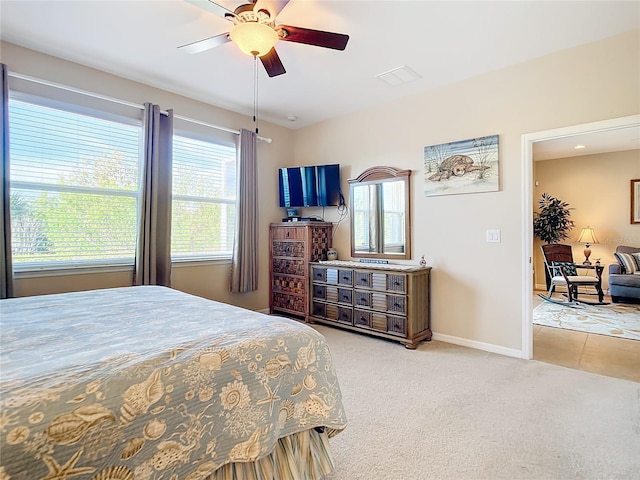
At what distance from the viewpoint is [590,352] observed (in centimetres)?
325

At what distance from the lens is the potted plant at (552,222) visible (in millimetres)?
6461

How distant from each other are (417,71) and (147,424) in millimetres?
3404

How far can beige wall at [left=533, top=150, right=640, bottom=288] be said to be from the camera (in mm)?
6188

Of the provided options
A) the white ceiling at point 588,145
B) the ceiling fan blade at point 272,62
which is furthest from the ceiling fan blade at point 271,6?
the white ceiling at point 588,145

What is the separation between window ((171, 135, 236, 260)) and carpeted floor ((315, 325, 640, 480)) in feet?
6.73

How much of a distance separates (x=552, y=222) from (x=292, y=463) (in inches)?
273

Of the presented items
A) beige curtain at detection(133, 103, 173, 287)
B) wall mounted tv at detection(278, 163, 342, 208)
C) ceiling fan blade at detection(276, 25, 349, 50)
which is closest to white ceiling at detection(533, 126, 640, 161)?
wall mounted tv at detection(278, 163, 342, 208)

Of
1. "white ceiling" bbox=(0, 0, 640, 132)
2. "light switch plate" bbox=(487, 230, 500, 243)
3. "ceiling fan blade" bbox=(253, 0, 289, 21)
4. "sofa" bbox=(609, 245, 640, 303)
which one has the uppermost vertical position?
"white ceiling" bbox=(0, 0, 640, 132)

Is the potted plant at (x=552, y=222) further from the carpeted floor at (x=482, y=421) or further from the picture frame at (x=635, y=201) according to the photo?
the carpeted floor at (x=482, y=421)

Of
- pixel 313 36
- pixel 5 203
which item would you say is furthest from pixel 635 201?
pixel 5 203

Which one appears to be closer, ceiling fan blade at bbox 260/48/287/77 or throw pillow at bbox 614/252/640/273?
ceiling fan blade at bbox 260/48/287/77

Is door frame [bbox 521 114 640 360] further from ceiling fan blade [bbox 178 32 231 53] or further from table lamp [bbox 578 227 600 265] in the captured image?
table lamp [bbox 578 227 600 265]

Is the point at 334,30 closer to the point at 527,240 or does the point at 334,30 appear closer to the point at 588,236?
the point at 527,240

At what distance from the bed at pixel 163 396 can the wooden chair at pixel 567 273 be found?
569 centimetres
